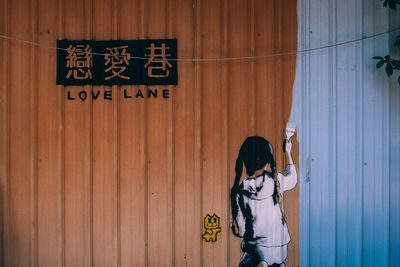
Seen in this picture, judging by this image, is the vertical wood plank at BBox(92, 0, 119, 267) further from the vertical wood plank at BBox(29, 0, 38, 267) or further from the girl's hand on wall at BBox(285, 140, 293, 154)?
the girl's hand on wall at BBox(285, 140, 293, 154)

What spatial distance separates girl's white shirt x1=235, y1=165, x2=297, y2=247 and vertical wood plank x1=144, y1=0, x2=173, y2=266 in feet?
2.31

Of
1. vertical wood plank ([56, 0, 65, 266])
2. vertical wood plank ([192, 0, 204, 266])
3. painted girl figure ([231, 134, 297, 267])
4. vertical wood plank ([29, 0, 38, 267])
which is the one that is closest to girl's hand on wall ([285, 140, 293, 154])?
painted girl figure ([231, 134, 297, 267])

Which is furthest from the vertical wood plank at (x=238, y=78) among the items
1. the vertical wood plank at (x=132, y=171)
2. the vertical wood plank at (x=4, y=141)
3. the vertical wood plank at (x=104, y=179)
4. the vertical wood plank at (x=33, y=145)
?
the vertical wood plank at (x=4, y=141)

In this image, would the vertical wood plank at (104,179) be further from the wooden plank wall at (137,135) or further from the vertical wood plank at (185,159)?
the vertical wood plank at (185,159)

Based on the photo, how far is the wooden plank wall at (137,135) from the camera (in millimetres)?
2629

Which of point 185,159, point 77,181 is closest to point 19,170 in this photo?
point 77,181

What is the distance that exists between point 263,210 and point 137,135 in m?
1.43

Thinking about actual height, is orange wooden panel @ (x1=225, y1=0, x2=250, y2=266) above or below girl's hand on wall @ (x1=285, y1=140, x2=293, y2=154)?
above

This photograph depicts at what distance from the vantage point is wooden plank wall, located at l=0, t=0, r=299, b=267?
8.63ft

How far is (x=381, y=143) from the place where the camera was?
263cm

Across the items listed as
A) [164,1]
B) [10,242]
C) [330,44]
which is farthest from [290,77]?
[10,242]

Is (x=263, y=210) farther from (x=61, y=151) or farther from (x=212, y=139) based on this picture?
(x=61, y=151)

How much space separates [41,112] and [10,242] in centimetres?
132

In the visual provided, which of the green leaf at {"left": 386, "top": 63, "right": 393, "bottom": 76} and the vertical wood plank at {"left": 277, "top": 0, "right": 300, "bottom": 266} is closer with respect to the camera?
the green leaf at {"left": 386, "top": 63, "right": 393, "bottom": 76}
